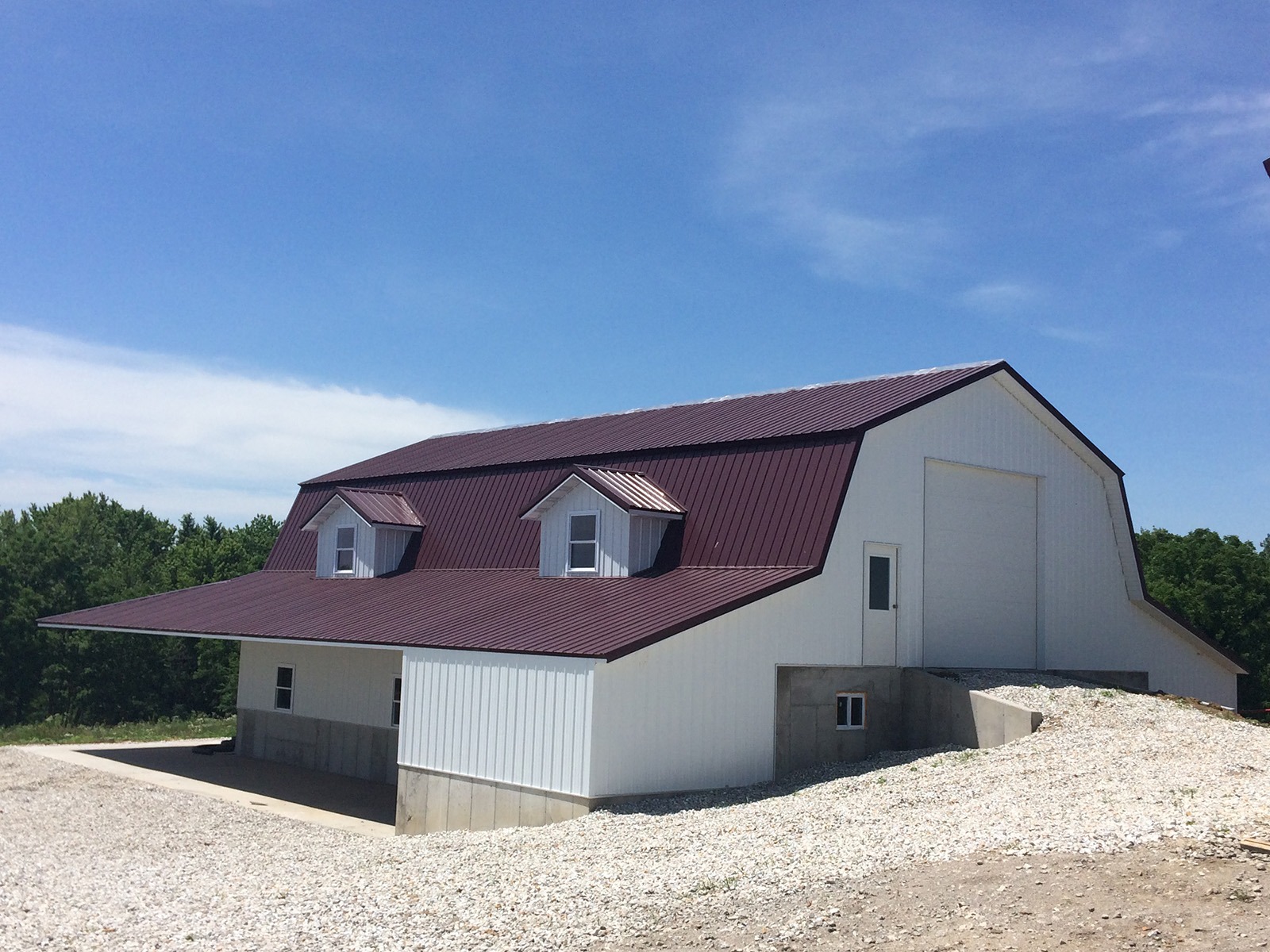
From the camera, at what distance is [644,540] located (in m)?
21.4

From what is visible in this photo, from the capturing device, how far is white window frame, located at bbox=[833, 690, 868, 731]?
64.0 feet

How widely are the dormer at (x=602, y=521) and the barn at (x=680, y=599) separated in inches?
2.2

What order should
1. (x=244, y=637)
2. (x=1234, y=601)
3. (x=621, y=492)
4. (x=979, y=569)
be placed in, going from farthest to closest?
(x=1234, y=601) → (x=244, y=637) → (x=979, y=569) → (x=621, y=492)

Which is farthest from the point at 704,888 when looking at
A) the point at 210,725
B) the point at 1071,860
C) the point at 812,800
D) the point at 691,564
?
the point at 210,725

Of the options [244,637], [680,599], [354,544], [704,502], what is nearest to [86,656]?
[354,544]

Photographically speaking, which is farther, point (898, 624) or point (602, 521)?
point (602, 521)

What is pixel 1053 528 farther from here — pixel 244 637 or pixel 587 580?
pixel 244 637

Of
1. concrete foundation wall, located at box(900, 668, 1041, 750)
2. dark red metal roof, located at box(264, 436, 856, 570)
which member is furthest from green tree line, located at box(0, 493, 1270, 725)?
concrete foundation wall, located at box(900, 668, 1041, 750)

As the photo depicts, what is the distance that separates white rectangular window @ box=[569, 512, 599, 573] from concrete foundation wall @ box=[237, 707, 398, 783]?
18.3 feet

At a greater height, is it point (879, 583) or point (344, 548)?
point (344, 548)

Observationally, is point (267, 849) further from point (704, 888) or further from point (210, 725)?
point (210, 725)

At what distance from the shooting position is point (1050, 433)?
24234 millimetres

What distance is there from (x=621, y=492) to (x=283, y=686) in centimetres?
1117

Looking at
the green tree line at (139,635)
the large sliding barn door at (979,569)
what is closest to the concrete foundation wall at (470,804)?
the large sliding barn door at (979,569)
